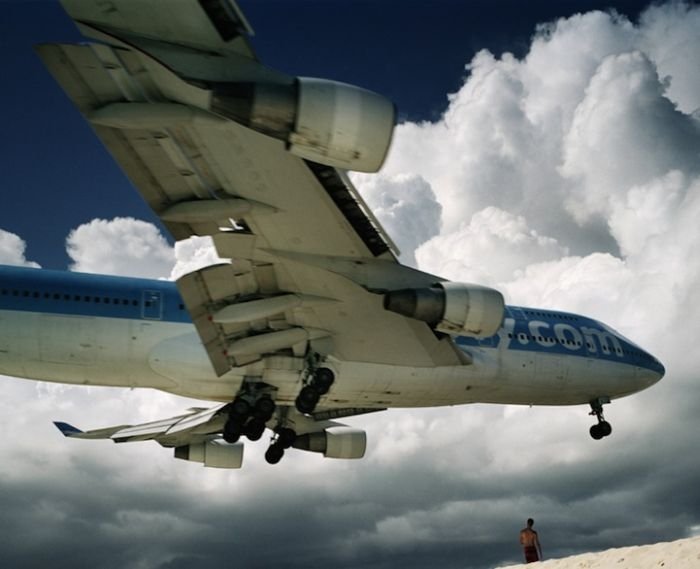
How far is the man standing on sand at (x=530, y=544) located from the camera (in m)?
15.7

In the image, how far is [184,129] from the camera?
9070 millimetres

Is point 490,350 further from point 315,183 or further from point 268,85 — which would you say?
point 268,85

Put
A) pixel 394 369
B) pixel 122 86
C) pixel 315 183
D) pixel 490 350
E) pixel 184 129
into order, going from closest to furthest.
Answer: pixel 122 86 → pixel 184 129 → pixel 315 183 → pixel 394 369 → pixel 490 350

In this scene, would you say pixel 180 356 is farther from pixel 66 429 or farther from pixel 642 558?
pixel 642 558

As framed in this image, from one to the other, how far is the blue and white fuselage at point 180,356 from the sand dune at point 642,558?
4.72 m

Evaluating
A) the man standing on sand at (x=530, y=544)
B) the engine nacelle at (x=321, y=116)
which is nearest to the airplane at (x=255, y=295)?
the engine nacelle at (x=321, y=116)

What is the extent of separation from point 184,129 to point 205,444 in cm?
1592

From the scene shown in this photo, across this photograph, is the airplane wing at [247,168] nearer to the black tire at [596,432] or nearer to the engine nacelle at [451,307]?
the engine nacelle at [451,307]

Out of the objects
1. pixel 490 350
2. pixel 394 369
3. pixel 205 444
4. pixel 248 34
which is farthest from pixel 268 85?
pixel 205 444

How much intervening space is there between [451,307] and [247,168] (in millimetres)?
4554

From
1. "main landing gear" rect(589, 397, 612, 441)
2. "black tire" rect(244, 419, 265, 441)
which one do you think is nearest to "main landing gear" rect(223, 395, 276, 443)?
"black tire" rect(244, 419, 265, 441)

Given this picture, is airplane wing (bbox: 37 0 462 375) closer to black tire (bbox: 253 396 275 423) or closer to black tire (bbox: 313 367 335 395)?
black tire (bbox: 313 367 335 395)

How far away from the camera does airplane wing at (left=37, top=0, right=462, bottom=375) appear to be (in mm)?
7047

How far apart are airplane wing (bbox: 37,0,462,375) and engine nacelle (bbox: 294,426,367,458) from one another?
6637 mm
